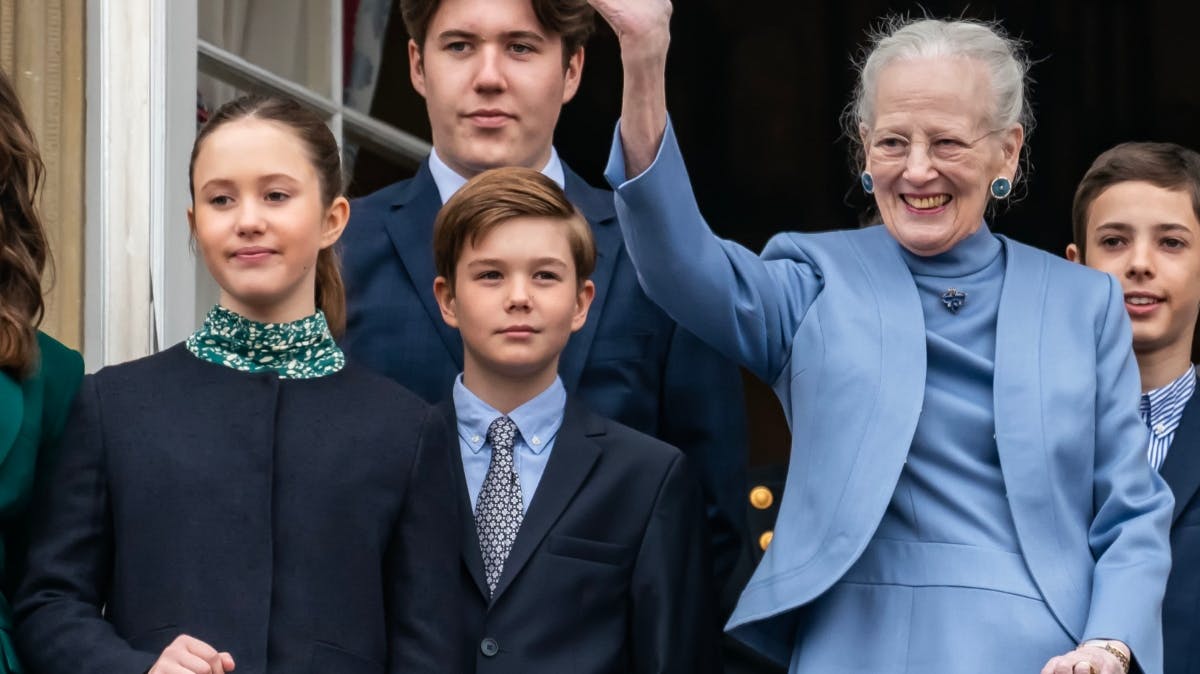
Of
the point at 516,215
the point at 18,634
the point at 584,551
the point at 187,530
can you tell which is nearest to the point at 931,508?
the point at 584,551

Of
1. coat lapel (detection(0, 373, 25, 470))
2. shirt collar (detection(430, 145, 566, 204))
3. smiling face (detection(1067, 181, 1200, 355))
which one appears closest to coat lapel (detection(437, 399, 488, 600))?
shirt collar (detection(430, 145, 566, 204))

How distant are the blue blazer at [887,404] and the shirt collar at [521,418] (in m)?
0.34

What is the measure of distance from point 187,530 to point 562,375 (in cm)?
77

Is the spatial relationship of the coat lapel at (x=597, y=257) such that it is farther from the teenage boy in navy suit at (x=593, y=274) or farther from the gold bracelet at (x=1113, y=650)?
the gold bracelet at (x=1113, y=650)

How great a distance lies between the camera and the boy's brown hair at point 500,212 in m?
3.42

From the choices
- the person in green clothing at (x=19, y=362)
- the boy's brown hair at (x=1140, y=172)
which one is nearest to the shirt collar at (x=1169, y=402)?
the boy's brown hair at (x=1140, y=172)

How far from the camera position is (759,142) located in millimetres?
7734

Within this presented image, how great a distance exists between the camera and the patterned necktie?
3350mm

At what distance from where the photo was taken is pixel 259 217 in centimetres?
321

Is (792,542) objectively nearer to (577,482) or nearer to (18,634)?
(577,482)

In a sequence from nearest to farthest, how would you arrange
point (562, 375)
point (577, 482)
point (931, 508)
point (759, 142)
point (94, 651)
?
point (94, 651), point (931, 508), point (577, 482), point (562, 375), point (759, 142)

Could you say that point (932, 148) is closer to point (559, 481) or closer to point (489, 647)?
point (559, 481)

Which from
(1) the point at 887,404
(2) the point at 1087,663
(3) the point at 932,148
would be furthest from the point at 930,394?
(2) the point at 1087,663

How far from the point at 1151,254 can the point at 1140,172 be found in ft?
0.51
